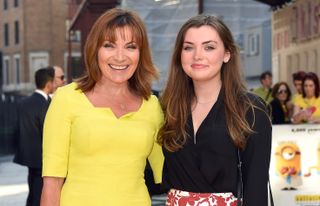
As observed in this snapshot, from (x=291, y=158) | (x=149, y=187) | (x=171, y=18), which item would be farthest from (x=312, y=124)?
(x=171, y=18)

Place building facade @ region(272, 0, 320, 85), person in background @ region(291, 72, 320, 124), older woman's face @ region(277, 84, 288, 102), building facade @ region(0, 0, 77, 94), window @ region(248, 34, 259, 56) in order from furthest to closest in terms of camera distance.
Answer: building facade @ region(0, 0, 77, 94) → window @ region(248, 34, 259, 56) → building facade @ region(272, 0, 320, 85) → older woman's face @ region(277, 84, 288, 102) → person in background @ region(291, 72, 320, 124)

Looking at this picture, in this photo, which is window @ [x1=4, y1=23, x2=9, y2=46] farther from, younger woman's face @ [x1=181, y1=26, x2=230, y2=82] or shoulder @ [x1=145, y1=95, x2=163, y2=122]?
younger woman's face @ [x1=181, y1=26, x2=230, y2=82]

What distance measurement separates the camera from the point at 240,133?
372 cm

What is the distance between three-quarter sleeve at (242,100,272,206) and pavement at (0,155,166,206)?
3986 mm

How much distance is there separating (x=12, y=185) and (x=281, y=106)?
20.4 ft

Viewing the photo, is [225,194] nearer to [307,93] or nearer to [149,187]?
[149,187]

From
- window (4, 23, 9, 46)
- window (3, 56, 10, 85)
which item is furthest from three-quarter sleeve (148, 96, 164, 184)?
window (4, 23, 9, 46)

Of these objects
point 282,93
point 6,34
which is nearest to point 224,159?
point 282,93

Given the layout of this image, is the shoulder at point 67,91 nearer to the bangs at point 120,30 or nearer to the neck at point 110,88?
the neck at point 110,88

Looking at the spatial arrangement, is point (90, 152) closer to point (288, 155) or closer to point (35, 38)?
point (288, 155)

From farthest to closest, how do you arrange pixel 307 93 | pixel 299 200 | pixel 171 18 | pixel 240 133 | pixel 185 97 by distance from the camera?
pixel 171 18 < pixel 307 93 < pixel 299 200 < pixel 185 97 < pixel 240 133

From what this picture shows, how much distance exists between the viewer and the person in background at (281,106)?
11742 millimetres

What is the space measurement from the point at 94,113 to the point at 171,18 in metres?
23.2

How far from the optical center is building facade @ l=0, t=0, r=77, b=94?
7019cm
